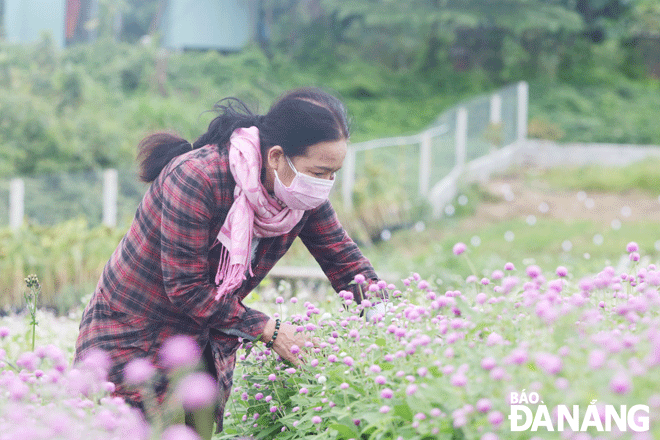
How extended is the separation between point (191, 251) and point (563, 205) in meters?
10.6

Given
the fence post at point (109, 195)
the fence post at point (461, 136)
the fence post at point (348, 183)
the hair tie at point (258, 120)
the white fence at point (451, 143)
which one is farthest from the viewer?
the fence post at point (461, 136)

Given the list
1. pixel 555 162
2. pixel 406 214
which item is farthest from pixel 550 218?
pixel 555 162

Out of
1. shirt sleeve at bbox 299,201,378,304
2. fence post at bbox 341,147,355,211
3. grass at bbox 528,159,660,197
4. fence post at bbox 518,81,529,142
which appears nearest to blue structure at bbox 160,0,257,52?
fence post at bbox 518,81,529,142

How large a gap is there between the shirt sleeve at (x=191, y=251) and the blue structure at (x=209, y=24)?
17.4 metres

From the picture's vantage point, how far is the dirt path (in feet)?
37.4

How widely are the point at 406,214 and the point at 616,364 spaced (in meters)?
9.52

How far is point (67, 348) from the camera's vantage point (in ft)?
11.9

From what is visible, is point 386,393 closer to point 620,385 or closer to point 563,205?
point 620,385

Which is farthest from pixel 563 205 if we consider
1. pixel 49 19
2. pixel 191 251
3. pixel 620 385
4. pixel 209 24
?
pixel 49 19

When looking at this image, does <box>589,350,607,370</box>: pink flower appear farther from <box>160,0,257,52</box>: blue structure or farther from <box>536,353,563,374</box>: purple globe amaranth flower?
<box>160,0,257,52</box>: blue structure

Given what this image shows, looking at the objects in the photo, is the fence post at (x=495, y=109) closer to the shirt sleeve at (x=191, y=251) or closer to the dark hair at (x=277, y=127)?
the dark hair at (x=277, y=127)

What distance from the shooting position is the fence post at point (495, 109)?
45.3 feet

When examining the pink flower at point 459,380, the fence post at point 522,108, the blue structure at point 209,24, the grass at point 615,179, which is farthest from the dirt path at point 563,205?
the pink flower at point 459,380

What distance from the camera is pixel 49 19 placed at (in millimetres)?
16250
